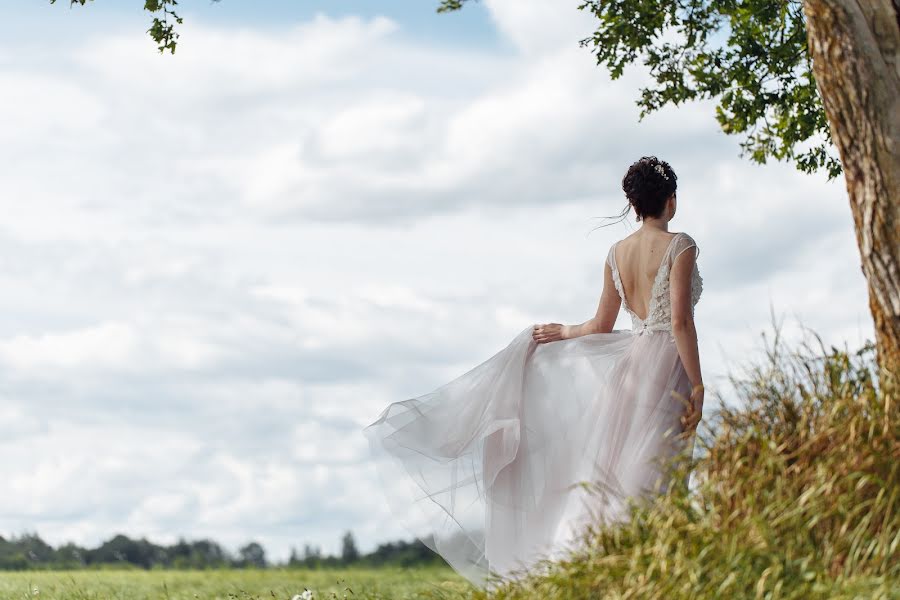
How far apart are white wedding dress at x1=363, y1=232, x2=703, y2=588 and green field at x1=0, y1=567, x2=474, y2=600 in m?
1.12

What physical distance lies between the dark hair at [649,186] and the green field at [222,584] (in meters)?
3.51

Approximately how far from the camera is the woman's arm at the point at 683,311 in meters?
6.82

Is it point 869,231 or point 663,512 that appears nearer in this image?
point 663,512

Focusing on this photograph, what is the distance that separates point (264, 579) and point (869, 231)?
780 cm

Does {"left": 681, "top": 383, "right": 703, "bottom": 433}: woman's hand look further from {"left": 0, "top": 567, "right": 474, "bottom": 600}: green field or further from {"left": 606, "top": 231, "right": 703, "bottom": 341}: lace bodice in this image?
{"left": 0, "top": 567, "right": 474, "bottom": 600}: green field

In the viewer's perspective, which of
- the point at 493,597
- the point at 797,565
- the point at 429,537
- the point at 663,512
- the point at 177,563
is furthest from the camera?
the point at 177,563

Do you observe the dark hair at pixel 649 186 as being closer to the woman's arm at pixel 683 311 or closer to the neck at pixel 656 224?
the neck at pixel 656 224

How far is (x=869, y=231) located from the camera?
19.8 ft

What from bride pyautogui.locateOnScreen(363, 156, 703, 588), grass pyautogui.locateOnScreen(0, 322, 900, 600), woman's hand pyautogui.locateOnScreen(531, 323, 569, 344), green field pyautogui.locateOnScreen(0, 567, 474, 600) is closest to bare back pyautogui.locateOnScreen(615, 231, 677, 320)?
bride pyautogui.locateOnScreen(363, 156, 703, 588)

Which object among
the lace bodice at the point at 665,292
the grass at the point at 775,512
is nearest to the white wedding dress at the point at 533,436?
the lace bodice at the point at 665,292

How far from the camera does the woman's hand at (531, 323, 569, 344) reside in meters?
7.66

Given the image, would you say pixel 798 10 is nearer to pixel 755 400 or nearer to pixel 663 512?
pixel 755 400

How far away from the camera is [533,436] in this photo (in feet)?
23.9

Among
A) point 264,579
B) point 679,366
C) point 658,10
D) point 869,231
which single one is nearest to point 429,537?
point 679,366
